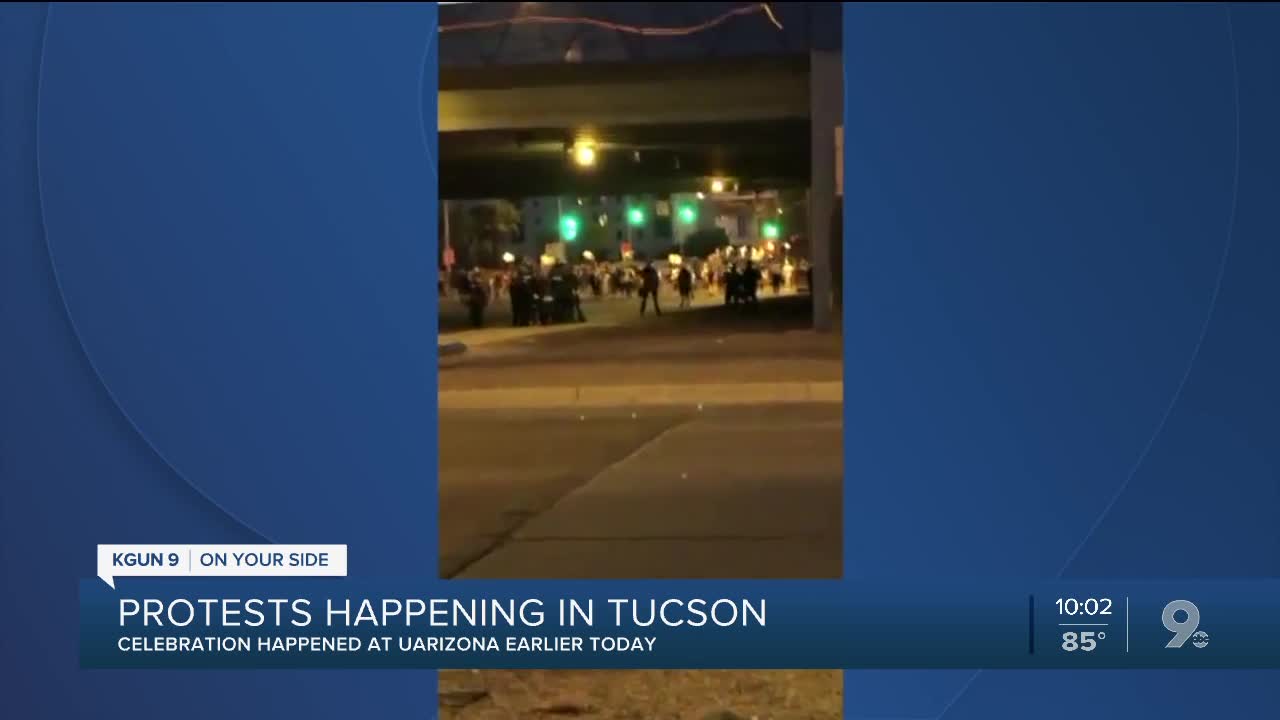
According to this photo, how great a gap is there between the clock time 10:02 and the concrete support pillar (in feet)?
72.6

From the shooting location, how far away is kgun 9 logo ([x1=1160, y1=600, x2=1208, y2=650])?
4.03m

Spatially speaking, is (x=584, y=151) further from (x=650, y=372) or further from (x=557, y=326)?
(x=650, y=372)

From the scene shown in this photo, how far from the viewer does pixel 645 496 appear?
10.1 m

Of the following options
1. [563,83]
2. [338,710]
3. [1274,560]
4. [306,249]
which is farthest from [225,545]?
[563,83]

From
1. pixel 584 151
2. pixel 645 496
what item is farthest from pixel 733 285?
pixel 645 496

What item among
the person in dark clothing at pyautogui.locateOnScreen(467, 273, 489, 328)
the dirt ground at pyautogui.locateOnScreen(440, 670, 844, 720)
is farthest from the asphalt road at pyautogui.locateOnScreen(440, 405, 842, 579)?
the person in dark clothing at pyautogui.locateOnScreen(467, 273, 489, 328)


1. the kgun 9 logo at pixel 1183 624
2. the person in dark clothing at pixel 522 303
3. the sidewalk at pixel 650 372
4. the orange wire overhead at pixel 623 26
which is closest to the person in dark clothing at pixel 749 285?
the person in dark clothing at pixel 522 303

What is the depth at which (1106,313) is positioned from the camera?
411 cm

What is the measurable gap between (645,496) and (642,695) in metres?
4.58

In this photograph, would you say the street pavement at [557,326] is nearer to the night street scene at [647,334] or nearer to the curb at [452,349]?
the night street scene at [647,334]

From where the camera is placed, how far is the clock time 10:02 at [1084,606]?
4059 millimetres

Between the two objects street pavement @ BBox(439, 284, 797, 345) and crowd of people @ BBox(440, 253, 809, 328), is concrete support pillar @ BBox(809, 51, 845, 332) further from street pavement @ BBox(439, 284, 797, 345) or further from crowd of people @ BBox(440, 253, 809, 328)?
crowd of people @ BBox(440, 253, 809, 328)

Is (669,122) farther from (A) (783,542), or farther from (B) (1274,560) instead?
(B) (1274,560)

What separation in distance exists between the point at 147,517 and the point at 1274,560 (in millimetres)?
2719
